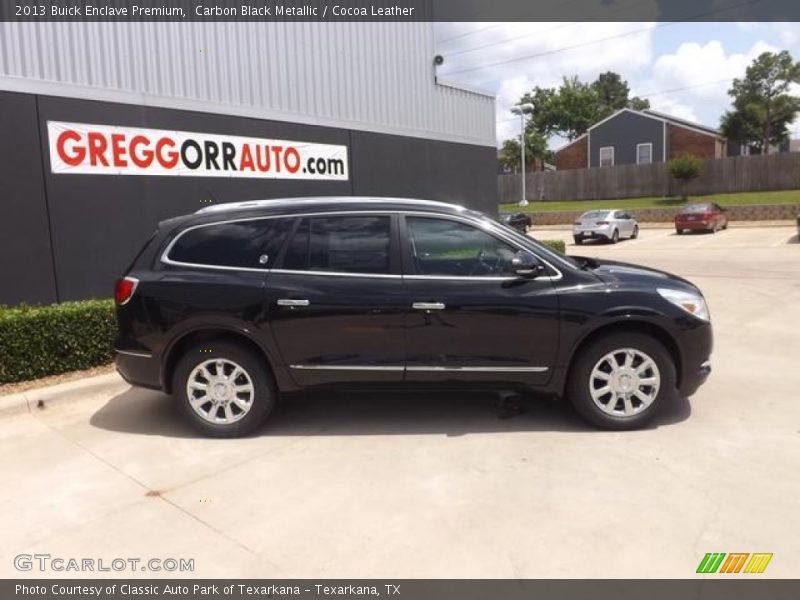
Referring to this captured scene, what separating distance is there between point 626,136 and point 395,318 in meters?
46.7

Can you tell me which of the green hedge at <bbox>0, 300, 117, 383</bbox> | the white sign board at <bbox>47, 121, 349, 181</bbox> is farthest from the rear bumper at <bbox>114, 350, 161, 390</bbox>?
the white sign board at <bbox>47, 121, 349, 181</bbox>

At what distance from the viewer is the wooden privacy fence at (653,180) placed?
118 feet

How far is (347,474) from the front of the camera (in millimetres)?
4180

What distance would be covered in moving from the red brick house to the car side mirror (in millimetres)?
44516

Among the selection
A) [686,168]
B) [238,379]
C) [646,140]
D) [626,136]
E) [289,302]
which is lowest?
[238,379]

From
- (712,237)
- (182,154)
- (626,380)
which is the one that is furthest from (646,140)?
(626,380)

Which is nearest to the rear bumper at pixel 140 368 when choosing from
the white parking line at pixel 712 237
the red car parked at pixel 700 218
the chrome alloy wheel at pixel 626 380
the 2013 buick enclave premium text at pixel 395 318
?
the 2013 buick enclave premium text at pixel 395 318

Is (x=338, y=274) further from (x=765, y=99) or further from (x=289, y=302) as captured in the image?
(x=765, y=99)

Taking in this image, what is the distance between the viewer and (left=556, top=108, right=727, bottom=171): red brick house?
44.1m

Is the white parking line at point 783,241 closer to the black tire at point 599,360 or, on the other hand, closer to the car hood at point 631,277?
the car hood at point 631,277

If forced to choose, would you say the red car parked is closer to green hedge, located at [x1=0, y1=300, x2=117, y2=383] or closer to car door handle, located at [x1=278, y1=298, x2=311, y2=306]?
green hedge, located at [x1=0, y1=300, x2=117, y2=383]

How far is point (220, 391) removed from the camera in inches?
192
